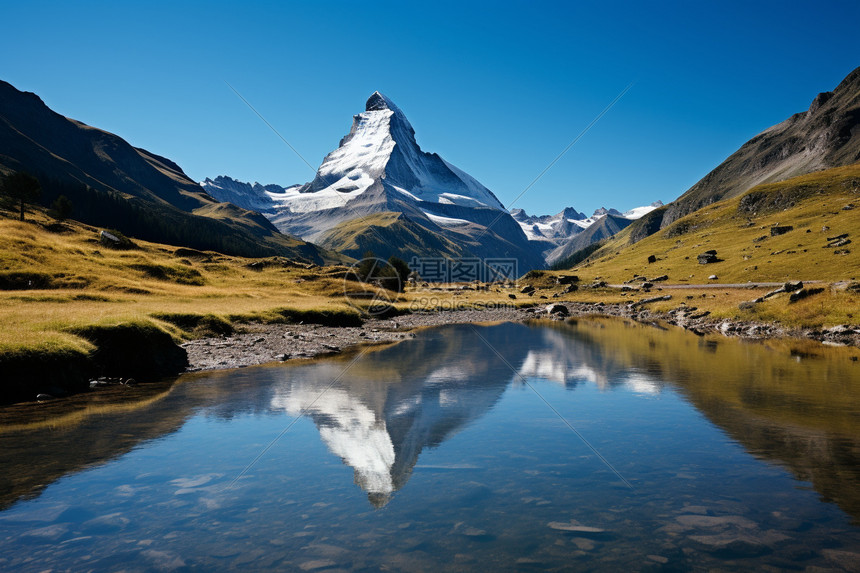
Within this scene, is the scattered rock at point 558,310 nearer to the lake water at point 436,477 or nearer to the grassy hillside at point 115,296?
the grassy hillside at point 115,296

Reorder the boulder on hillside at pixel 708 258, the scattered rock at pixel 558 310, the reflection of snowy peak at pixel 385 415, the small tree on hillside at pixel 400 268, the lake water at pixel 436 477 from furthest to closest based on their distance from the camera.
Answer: the small tree on hillside at pixel 400 268 → the boulder on hillside at pixel 708 258 → the scattered rock at pixel 558 310 → the reflection of snowy peak at pixel 385 415 → the lake water at pixel 436 477

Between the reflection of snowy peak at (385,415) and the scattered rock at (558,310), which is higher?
the scattered rock at (558,310)

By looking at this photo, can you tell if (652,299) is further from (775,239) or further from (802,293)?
(775,239)

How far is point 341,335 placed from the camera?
5797 cm

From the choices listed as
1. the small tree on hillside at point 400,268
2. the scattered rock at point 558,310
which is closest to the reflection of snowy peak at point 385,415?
the scattered rock at point 558,310

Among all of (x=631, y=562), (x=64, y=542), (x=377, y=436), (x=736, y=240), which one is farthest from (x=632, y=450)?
(x=736, y=240)

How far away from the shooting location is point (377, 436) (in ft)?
70.2

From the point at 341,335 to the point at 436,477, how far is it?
43.0m

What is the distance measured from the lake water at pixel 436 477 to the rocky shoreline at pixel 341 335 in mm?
8517

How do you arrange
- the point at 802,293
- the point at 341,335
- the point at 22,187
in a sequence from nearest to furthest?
the point at 341,335, the point at 802,293, the point at 22,187

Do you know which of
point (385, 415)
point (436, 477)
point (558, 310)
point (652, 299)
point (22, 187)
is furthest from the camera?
point (22, 187)

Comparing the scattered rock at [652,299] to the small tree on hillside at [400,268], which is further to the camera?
the small tree on hillside at [400,268]

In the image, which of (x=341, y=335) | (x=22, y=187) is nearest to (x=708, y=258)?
(x=341, y=335)

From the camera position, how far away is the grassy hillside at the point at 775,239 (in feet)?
278
